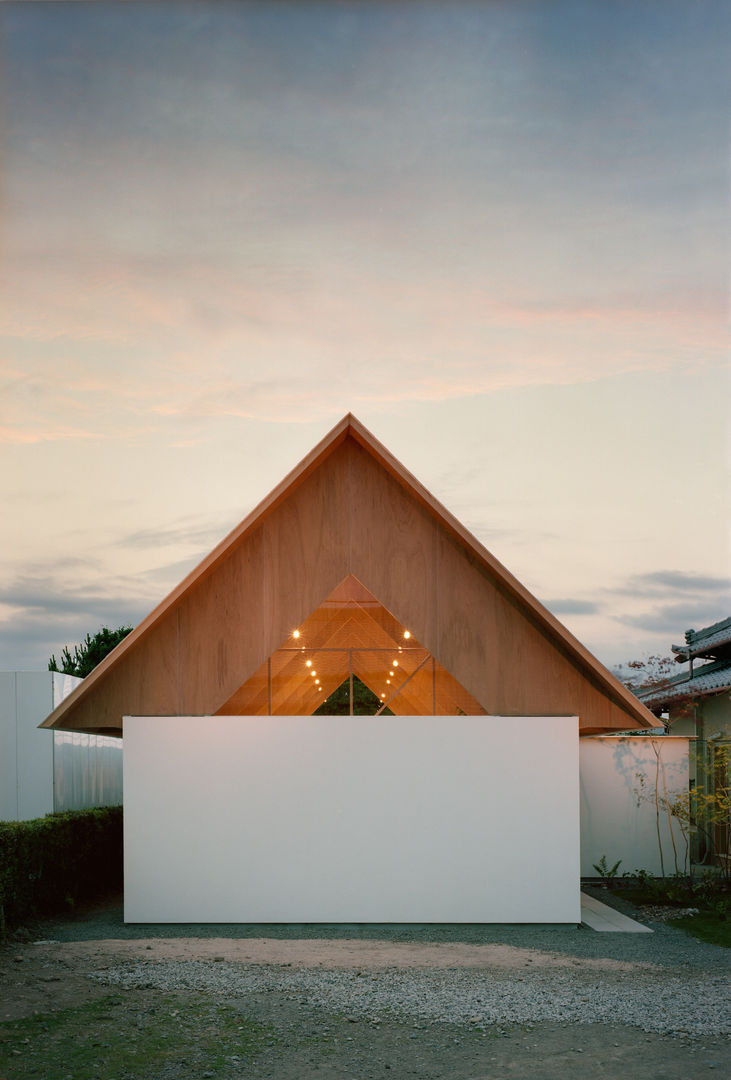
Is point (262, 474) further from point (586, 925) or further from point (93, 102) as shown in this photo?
point (93, 102)

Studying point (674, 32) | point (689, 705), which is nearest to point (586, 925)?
point (689, 705)

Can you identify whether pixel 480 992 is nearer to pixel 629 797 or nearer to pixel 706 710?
pixel 629 797

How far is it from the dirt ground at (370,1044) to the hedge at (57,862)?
6.14 ft

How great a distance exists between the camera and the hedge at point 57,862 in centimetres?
1096

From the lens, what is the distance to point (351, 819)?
1159 cm

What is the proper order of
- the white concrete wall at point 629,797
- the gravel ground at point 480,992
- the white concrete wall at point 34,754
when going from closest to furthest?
the gravel ground at point 480,992
the white concrete wall at point 629,797
the white concrete wall at point 34,754

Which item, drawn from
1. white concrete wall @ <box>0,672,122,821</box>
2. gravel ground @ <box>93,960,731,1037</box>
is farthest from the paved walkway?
white concrete wall @ <box>0,672,122,821</box>

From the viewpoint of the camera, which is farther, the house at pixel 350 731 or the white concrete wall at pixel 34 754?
the white concrete wall at pixel 34 754

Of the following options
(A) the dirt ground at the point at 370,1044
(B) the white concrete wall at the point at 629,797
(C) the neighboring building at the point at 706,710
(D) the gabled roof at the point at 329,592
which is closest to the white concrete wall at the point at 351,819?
(D) the gabled roof at the point at 329,592

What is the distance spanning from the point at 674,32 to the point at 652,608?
1789cm

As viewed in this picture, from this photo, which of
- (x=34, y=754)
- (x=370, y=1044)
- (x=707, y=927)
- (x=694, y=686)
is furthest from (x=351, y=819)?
(x=34, y=754)

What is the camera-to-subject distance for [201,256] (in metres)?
8.35

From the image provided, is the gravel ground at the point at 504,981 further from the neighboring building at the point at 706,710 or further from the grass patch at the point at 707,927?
the neighboring building at the point at 706,710

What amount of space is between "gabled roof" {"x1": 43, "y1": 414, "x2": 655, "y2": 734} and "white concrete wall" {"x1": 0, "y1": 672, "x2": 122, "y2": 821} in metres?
6.04
